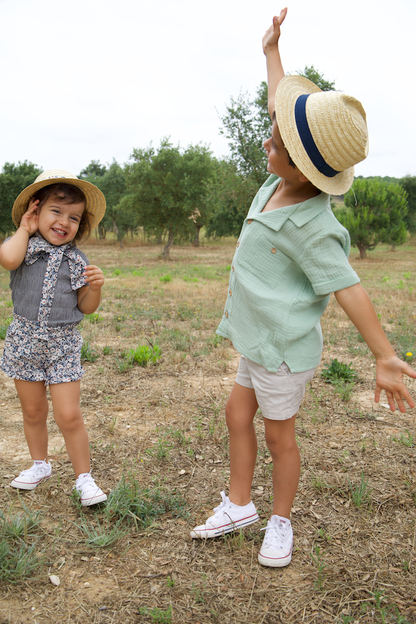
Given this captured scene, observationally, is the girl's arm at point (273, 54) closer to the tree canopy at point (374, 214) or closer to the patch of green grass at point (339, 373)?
the patch of green grass at point (339, 373)

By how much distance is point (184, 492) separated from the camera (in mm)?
2465

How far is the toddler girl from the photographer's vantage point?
2176 millimetres

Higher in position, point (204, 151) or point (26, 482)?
point (204, 151)

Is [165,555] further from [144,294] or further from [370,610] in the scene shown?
[144,294]

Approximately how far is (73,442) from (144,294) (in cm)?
713

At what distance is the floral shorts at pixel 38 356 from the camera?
218 centimetres

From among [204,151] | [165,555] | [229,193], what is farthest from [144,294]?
[204,151]

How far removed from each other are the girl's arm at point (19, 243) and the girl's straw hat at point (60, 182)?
7 centimetres

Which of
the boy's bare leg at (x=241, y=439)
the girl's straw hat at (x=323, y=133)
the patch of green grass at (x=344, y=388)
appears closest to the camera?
the girl's straw hat at (x=323, y=133)

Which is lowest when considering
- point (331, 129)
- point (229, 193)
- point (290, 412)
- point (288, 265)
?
point (290, 412)

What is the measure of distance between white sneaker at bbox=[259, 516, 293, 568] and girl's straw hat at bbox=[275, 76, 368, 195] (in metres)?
1.43

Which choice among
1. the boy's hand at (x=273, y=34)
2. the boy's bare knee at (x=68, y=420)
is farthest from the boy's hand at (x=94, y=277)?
the boy's hand at (x=273, y=34)

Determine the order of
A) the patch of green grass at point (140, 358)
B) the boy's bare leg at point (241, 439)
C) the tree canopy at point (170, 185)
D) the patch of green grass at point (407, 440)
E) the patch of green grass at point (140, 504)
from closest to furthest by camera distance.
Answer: the boy's bare leg at point (241, 439) < the patch of green grass at point (140, 504) < the patch of green grass at point (407, 440) < the patch of green grass at point (140, 358) < the tree canopy at point (170, 185)

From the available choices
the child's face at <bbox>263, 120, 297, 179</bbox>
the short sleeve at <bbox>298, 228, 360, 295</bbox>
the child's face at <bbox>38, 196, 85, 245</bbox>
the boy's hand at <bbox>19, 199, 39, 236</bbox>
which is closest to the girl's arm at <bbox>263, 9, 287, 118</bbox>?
Answer: the child's face at <bbox>263, 120, 297, 179</bbox>
